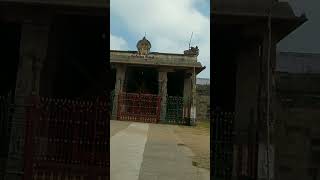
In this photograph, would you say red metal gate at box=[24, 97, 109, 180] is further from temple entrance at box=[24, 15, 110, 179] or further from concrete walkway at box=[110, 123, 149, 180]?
concrete walkway at box=[110, 123, 149, 180]

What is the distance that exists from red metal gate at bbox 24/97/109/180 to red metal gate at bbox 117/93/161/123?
0.82ft

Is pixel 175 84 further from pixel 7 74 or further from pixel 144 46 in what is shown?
pixel 7 74

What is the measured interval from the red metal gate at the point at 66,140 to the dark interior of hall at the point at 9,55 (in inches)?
8.0

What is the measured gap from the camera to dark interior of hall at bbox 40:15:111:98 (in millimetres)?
3250

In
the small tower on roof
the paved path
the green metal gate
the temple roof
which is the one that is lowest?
the paved path

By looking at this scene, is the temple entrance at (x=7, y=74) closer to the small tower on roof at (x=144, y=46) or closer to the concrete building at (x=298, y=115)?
the small tower on roof at (x=144, y=46)

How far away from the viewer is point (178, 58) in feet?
9.54

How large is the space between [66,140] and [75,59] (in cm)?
56

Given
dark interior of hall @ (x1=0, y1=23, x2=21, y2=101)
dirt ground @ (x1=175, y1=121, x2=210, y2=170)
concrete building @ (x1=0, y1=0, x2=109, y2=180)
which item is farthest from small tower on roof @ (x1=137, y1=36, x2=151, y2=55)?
dark interior of hall @ (x1=0, y1=23, x2=21, y2=101)

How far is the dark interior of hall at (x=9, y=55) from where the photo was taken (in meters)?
3.31

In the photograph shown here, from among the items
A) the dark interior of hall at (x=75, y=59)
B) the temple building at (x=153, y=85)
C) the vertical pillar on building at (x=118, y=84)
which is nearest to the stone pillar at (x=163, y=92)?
the temple building at (x=153, y=85)

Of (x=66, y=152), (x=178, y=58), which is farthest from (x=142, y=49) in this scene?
(x=66, y=152)

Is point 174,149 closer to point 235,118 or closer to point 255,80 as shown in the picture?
point 235,118

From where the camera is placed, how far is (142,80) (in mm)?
3061
